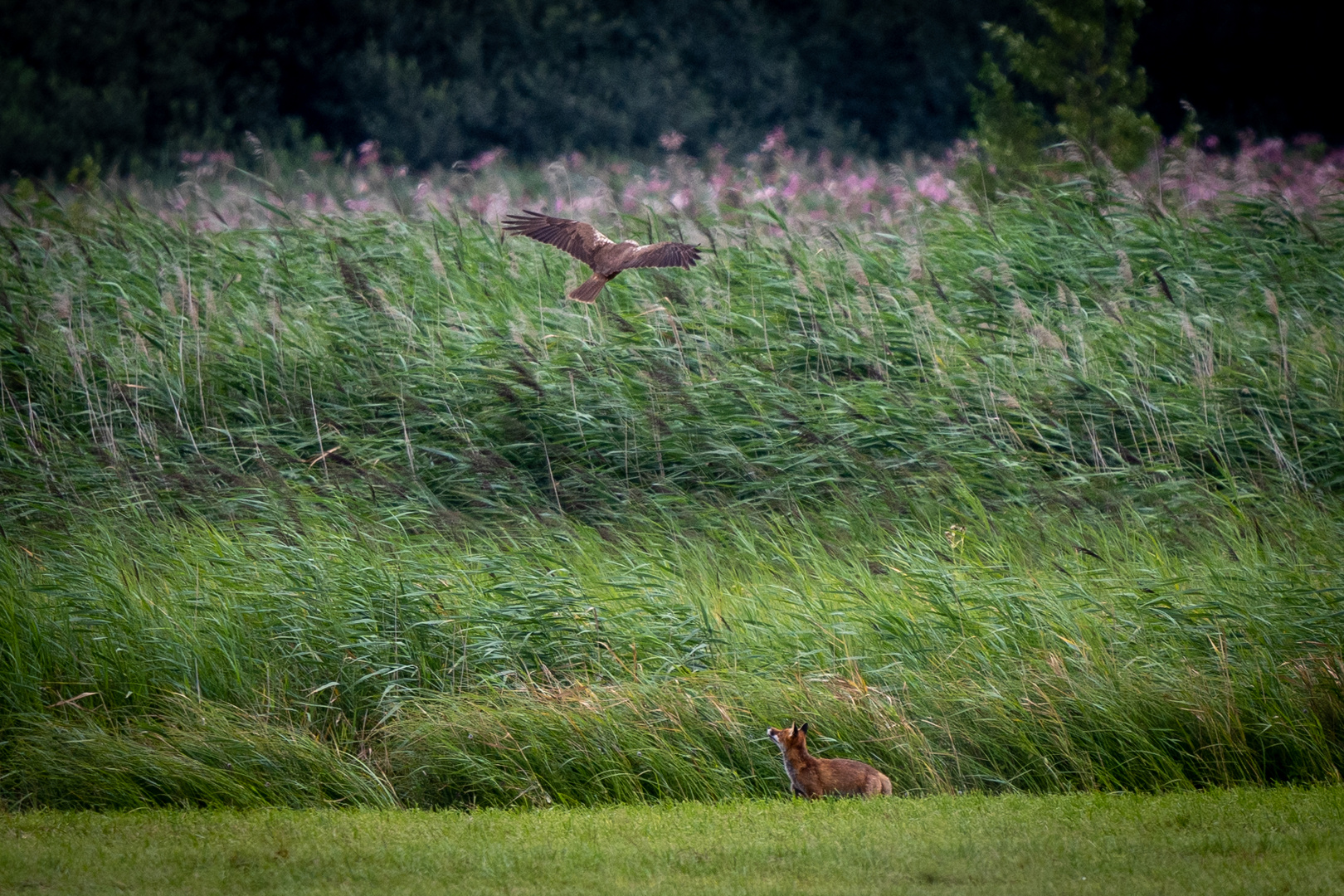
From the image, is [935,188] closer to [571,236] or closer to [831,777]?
[571,236]

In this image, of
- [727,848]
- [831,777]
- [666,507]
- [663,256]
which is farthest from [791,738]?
[666,507]

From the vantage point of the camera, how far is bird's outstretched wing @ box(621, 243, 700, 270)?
5.93m

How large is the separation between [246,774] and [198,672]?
72 centimetres

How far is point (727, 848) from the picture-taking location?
4.79 meters

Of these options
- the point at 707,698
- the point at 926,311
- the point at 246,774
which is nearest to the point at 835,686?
the point at 707,698

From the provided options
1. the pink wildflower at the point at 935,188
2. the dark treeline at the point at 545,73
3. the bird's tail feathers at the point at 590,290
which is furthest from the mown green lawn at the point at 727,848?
the dark treeline at the point at 545,73

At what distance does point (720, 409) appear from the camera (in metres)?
8.85

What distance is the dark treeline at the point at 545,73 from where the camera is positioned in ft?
80.7

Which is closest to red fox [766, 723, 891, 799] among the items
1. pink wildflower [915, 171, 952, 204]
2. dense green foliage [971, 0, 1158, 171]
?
pink wildflower [915, 171, 952, 204]

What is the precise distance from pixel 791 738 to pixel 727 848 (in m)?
0.58

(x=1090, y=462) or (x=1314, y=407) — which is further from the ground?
(x=1314, y=407)

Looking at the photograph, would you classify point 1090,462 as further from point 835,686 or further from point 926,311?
point 835,686

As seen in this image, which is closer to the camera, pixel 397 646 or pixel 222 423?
pixel 397 646

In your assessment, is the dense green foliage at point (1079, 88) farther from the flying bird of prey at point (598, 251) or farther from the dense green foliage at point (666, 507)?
the flying bird of prey at point (598, 251)
